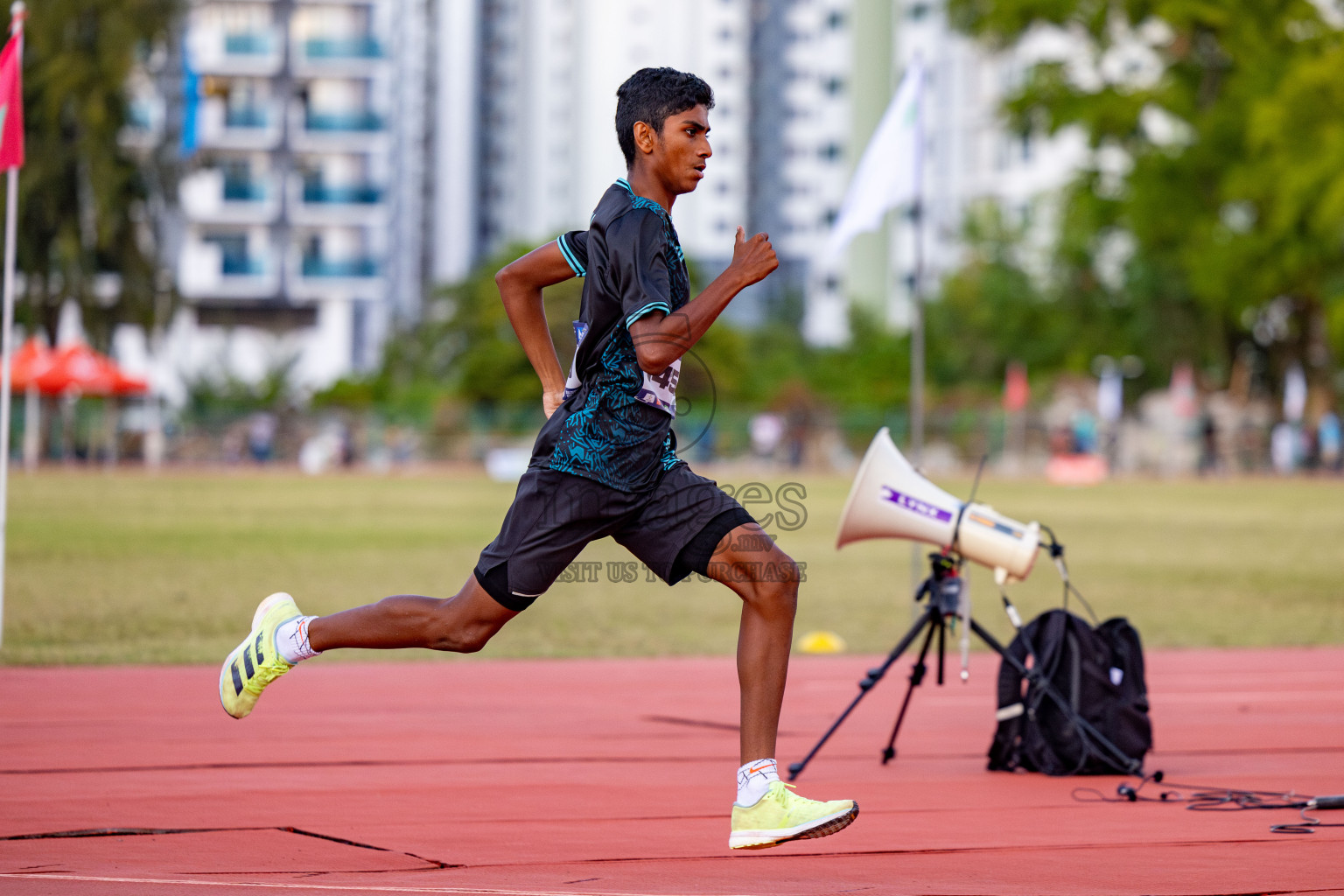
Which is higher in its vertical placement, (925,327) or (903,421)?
(925,327)

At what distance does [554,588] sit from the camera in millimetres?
15664

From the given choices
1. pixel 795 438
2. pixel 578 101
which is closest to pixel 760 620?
pixel 795 438

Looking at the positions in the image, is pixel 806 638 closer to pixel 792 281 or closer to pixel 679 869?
pixel 679 869

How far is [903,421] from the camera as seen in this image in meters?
51.8

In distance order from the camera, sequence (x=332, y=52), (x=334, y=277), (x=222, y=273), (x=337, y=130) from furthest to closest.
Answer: (x=337, y=130), (x=332, y=52), (x=334, y=277), (x=222, y=273)

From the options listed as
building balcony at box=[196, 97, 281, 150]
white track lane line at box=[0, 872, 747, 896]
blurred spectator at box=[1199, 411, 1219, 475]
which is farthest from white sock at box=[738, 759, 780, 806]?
building balcony at box=[196, 97, 281, 150]

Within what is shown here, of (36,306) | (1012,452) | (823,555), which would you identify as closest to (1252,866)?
(823,555)

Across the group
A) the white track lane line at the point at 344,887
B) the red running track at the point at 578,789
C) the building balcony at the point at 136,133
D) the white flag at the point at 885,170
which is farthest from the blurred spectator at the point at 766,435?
the white track lane line at the point at 344,887

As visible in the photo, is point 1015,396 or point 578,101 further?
point 578,101

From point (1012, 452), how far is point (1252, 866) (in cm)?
4629

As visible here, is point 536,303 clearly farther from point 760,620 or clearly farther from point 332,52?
point 332,52

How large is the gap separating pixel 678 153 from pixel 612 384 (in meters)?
0.64

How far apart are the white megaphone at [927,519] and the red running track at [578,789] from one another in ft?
2.70

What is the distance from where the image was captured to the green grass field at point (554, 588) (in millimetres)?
11062
